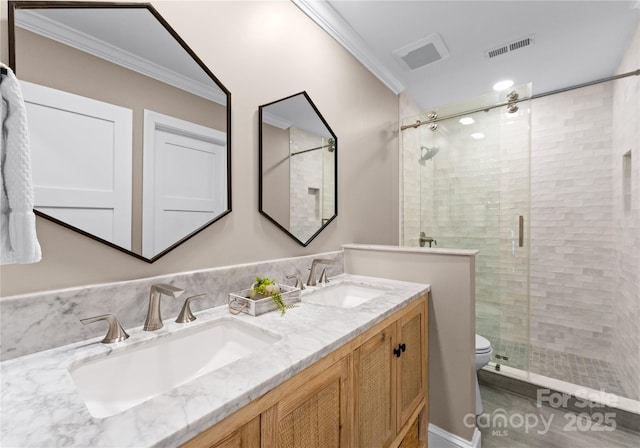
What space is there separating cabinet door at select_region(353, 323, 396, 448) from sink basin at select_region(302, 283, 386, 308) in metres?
0.40

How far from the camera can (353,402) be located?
974 millimetres

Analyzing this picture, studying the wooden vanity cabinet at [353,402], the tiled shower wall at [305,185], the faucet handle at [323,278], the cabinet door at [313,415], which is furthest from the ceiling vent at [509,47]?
the cabinet door at [313,415]

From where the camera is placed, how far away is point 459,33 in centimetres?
202

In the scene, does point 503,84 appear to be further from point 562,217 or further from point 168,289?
point 168,289

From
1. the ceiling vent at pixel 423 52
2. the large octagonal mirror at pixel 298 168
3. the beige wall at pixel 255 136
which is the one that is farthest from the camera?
the ceiling vent at pixel 423 52

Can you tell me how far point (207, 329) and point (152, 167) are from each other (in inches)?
24.6

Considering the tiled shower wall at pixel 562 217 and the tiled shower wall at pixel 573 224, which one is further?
the tiled shower wall at pixel 573 224

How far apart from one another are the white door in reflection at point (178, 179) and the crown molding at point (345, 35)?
1.10 m

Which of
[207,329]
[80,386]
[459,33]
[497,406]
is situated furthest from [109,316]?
[459,33]

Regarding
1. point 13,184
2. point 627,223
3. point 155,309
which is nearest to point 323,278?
point 155,309

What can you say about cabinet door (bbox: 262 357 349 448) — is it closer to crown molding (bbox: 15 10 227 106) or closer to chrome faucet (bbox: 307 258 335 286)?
chrome faucet (bbox: 307 258 335 286)

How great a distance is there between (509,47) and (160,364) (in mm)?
2899

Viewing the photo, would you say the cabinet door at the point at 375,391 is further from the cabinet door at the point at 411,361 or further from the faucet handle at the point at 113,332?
the faucet handle at the point at 113,332

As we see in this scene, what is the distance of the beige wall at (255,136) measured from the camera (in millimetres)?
914
